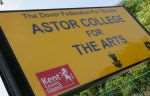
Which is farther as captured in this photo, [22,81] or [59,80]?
[59,80]

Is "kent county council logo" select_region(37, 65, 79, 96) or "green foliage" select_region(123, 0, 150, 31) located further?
"green foliage" select_region(123, 0, 150, 31)

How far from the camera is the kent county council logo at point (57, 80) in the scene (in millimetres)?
2760

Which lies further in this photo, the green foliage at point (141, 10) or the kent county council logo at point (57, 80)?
the green foliage at point (141, 10)

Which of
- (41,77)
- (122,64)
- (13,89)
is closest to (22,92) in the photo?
(13,89)

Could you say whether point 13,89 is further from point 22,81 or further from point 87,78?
point 87,78

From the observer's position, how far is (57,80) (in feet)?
9.37

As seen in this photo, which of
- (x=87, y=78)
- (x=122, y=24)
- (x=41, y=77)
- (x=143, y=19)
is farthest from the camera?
(x=143, y=19)

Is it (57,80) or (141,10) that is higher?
(141,10)

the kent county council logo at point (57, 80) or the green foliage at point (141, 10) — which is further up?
the green foliage at point (141, 10)

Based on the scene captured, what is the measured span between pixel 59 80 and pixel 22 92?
0.38 metres

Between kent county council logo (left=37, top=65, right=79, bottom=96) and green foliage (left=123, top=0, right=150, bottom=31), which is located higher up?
green foliage (left=123, top=0, right=150, bottom=31)

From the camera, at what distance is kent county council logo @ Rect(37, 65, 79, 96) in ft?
9.05

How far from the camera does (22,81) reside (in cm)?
266

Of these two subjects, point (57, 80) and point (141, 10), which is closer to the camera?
point (57, 80)
